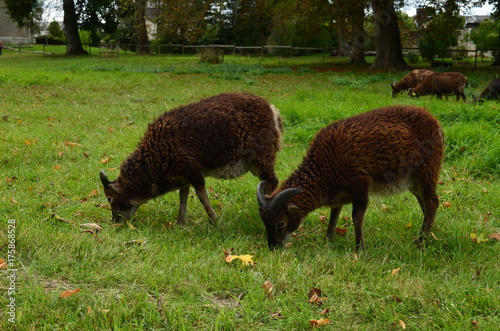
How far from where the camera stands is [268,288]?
150 inches

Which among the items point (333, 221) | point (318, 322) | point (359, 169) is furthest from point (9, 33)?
point (318, 322)

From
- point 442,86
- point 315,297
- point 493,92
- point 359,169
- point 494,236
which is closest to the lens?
point 315,297

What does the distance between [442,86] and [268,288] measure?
505 inches

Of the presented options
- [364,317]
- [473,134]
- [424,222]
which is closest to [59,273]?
[364,317]

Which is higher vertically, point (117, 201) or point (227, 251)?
point (117, 201)

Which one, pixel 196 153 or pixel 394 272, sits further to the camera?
pixel 196 153

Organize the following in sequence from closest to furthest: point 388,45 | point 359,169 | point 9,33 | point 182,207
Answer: point 359,169
point 182,207
point 388,45
point 9,33

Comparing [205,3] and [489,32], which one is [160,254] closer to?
[205,3]

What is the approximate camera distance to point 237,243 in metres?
4.97

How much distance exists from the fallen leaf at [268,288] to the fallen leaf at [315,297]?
0.30 meters

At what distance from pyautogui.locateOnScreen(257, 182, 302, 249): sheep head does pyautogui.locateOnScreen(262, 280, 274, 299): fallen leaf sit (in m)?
1.04

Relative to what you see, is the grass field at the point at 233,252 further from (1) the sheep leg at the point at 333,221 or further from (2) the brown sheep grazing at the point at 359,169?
(2) the brown sheep grazing at the point at 359,169

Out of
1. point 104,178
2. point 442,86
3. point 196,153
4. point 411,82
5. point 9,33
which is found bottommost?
point 104,178

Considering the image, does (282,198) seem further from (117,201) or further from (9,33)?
(9,33)
